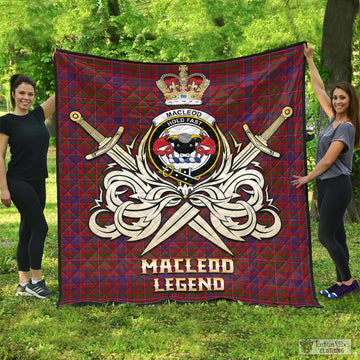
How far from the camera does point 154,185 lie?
442 cm

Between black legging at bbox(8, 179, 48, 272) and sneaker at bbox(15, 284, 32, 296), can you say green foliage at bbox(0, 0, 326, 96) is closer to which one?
black legging at bbox(8, 179, 48, 272)

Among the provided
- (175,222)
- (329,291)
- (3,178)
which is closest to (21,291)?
(3,178)

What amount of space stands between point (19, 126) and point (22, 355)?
199 centimetres

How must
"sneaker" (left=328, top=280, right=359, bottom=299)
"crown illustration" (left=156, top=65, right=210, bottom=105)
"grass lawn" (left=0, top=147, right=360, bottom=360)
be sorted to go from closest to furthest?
"grass lawn" (left=0, top=147, right=360, bottom=360), "sneaker" (left=328, top=280, right=359, bottom=299), "crown illustration" (left=156, top=65, right=210, bottom=105)

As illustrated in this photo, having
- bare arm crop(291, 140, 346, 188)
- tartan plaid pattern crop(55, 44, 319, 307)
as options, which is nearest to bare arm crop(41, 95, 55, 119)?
tartan plaid pattern crop(55, 44, 319, 307)

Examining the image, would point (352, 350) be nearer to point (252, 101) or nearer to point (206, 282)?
point (206, 282)

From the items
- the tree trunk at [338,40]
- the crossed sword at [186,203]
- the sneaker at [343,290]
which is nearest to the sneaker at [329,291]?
the sneaker at [343,290]

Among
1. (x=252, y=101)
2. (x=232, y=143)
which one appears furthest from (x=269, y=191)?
(x=252, y=101)

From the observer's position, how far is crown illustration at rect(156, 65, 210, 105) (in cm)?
444

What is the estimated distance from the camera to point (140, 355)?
3.32 meters

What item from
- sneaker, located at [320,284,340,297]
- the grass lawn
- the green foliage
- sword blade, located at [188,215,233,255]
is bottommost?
the grass lawn

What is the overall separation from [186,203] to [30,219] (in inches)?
56.7

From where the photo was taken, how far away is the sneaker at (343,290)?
432 centimetres

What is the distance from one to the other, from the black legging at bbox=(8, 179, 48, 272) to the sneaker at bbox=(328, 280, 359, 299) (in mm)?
2703
